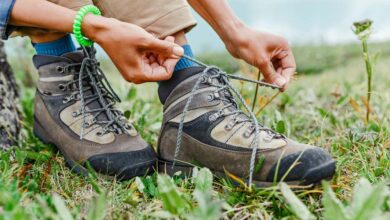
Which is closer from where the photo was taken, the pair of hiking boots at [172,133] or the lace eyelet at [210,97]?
the pair of hiking boots at [172,133]

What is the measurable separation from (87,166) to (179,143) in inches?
11.1

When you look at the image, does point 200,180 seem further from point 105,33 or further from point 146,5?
point 146,5

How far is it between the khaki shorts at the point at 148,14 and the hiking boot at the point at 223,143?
145mm

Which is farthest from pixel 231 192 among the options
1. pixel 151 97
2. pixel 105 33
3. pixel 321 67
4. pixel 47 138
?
pixel 321 67

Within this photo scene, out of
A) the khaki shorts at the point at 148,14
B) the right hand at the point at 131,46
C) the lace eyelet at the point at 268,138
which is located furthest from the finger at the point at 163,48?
the lace eyelet at the point at 268,138

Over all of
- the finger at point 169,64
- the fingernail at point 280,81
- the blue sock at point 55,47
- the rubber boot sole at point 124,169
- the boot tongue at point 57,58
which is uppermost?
the finger at point 169,64

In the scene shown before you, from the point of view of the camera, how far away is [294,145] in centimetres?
142

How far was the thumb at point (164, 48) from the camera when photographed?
1.34 meters

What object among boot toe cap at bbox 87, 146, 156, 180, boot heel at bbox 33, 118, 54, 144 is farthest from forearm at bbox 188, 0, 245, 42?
boot heel at bbox 33, 118, 54, 144

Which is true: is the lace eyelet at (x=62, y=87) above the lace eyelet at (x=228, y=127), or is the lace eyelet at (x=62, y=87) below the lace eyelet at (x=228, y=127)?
above

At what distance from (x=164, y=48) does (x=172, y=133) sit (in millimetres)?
333

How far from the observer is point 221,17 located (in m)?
1.72

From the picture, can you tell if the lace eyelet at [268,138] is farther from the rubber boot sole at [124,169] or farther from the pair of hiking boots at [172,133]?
the rubber boot sole at [124,169]

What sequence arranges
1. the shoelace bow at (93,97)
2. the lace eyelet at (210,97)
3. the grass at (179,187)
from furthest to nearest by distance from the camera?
the shoelace bow at (93,97), the lace eyelet at (210,97), the grass at (179,187)
